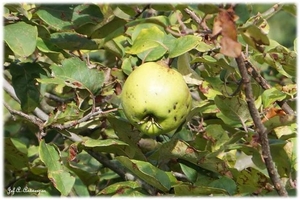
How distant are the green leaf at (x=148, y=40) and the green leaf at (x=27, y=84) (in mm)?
336

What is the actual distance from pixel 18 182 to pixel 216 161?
610 mm

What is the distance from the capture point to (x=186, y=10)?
1238mm

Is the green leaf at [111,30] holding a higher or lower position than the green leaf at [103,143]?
higher

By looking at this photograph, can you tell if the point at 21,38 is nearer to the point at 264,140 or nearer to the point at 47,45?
the point at 47,45

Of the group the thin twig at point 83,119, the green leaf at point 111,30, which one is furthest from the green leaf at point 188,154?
the green leaf at point 111,30

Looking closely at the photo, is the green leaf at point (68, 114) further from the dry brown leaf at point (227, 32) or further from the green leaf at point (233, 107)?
the dry brown leaf at point (227, 32)

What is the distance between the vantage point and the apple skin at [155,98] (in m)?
1.22

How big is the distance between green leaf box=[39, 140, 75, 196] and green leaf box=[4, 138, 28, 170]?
11.3 inches

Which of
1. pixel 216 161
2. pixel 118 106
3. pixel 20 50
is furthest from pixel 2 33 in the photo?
pixel 216 161

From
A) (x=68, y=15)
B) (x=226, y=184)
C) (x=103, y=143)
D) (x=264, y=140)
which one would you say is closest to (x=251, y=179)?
(x=226, y=184)

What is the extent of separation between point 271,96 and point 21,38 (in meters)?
0.52

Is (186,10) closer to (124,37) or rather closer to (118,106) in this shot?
(118,106)

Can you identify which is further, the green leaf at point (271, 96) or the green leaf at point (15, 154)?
the green leaf at point (15, 154)

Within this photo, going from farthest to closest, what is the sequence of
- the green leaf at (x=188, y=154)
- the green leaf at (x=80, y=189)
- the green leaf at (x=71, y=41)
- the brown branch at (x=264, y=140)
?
1. the green leaf at (x=80, y=189)
2. the green leaf at (x=71, y=41)
3. the green leaf at (x=188, y=154)
4. the brown branch at (x=264, y=140)
